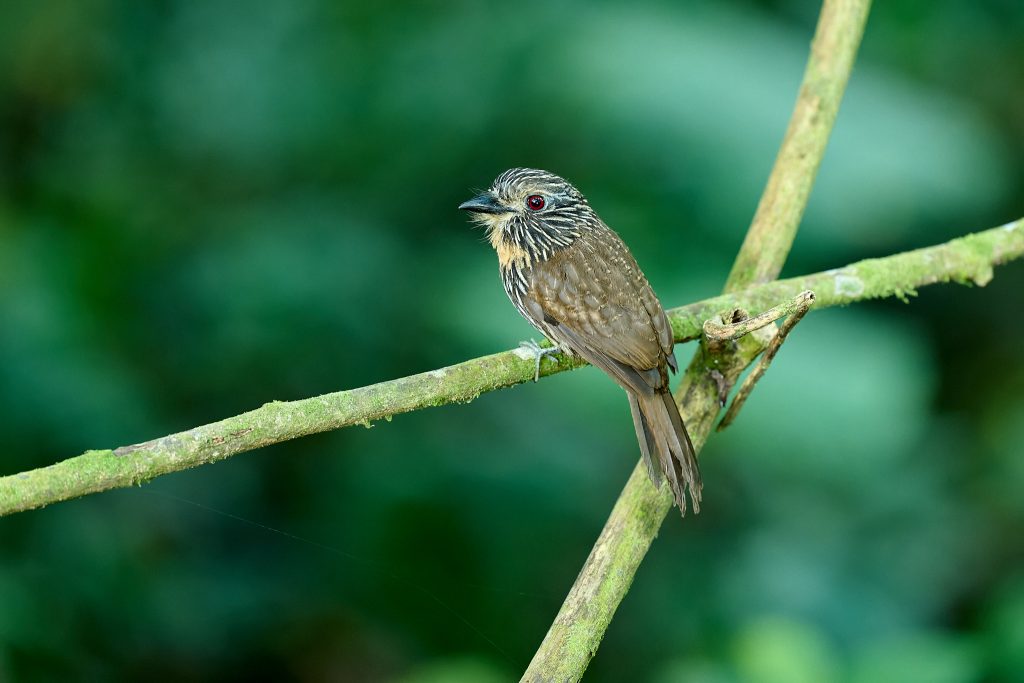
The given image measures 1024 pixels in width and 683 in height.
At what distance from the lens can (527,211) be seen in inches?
108

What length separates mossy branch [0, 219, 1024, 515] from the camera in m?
1.65

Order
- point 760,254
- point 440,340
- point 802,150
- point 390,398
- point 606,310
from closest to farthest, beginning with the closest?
point 390,398 → point 606,310 → point 760,254 → point 802,150 → point 440,340

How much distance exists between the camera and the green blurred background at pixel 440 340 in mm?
3088

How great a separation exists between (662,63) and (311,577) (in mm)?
1865

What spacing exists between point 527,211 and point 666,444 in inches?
32.8

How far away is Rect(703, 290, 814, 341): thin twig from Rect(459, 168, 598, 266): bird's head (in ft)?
1.97

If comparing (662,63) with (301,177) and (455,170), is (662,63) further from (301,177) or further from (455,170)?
(301,177)

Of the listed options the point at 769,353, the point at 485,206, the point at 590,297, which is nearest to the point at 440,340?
the point at 485,206

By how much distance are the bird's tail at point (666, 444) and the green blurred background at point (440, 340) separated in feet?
2.24

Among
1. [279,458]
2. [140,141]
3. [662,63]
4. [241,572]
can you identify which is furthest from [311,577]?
[662,63]

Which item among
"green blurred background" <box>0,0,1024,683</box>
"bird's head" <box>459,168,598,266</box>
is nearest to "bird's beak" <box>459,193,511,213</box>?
"bird's head" <box>459,168,598,266</box>

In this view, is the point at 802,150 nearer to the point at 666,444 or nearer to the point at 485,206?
the point at 485,206

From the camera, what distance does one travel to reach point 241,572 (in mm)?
3234

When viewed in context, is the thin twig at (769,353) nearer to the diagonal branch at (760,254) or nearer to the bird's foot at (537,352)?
the diagonal branch at (760,254)
